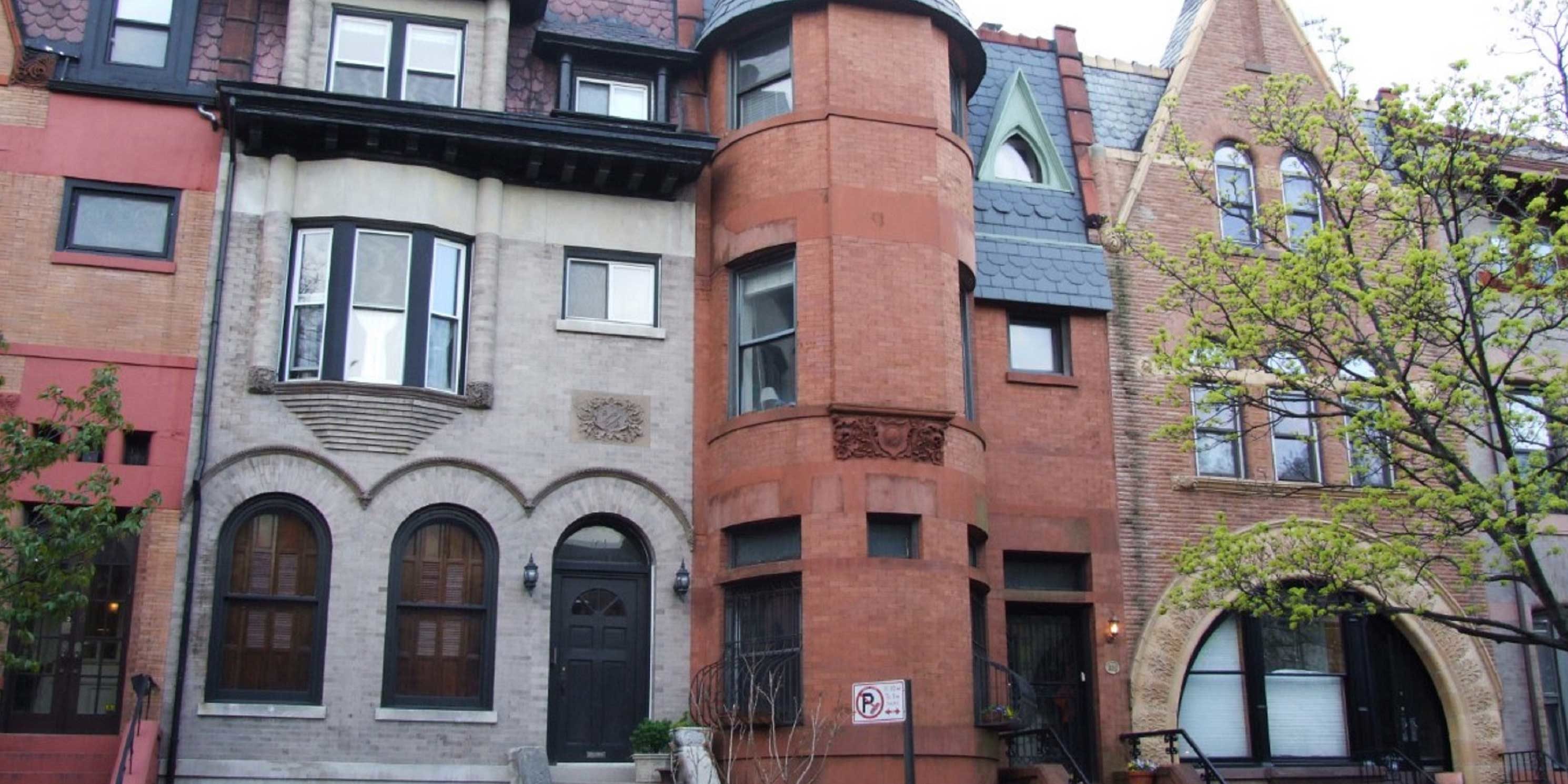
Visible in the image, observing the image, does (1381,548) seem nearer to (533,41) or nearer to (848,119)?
(848,119)

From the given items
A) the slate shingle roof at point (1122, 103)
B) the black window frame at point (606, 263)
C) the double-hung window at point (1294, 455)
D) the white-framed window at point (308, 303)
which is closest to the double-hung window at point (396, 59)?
the white-framed window at point (308, 303)

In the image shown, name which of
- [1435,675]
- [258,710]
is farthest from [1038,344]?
[258,710]

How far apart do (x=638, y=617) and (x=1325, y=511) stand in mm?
9741

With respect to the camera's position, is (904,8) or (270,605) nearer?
(270,605)

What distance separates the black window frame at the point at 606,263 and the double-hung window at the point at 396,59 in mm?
2488

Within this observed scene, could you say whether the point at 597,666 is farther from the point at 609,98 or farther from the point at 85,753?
the point at 609,98

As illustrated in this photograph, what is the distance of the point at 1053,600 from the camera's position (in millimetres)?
20688

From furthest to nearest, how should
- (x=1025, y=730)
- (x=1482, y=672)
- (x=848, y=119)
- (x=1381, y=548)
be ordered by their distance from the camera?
(x=1482, y=672) → (x=848, y=119) → (x=1025, y=730) → (x=1381, y=548)

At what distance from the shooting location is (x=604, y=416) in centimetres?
1972

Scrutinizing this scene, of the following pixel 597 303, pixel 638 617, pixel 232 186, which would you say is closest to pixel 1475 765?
pixel 638 617

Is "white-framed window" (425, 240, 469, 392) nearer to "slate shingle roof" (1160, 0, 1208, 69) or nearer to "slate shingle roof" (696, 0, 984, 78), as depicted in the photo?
"slate shingle roof" (696, 0, 984, 78)

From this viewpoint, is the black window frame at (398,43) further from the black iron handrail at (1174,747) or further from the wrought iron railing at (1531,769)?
the wrought iron railing at (1531,769)

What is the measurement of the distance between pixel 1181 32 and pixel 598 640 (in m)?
13.8

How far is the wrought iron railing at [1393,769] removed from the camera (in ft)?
68.6
